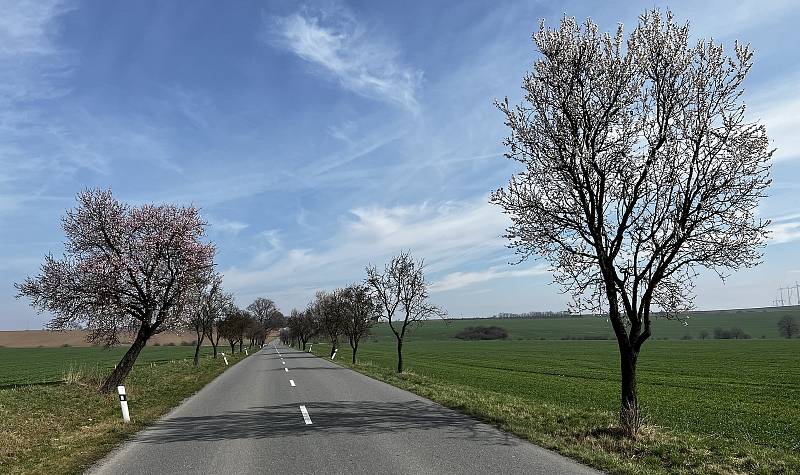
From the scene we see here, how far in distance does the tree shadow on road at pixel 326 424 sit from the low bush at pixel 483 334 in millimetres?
140410

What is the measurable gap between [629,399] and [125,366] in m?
18.2

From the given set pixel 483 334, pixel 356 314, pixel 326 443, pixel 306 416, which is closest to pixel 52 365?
pixel 356 314

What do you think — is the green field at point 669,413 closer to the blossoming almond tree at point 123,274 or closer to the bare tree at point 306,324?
the blossoming almond tree at point 123,274

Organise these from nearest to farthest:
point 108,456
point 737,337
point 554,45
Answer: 1. point 108,456
2. point 554,45
3. point 737,337

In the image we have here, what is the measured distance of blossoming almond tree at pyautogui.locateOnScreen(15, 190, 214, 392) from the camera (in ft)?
63.8

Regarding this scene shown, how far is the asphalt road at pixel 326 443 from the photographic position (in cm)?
775

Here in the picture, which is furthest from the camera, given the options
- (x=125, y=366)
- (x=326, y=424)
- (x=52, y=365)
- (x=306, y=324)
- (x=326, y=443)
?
(x=306, y=324)

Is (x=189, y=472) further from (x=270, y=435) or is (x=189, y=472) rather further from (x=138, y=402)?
(x=138, y=402)

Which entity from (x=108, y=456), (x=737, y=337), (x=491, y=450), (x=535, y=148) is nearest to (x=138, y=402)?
(x=108, y=456)

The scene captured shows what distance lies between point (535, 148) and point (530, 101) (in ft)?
3.45

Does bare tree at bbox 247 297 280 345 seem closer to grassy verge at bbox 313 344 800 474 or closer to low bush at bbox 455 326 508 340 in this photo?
low bush at bbox 455 326 508 340

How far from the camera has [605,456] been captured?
27.1 feet

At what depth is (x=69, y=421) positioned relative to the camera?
13641 mm

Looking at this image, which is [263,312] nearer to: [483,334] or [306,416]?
[483,334]
